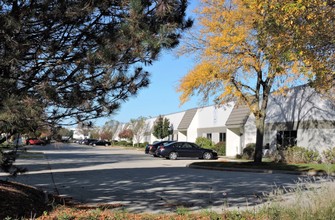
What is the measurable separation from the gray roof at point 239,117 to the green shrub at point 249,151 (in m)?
3.12

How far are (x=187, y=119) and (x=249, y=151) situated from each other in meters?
19.0

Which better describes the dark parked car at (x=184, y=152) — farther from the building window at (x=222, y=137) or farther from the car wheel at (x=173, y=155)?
the building window at (x=222, y=137)

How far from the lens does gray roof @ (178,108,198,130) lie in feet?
160

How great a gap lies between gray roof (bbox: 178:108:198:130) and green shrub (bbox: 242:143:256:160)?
54.8 feet

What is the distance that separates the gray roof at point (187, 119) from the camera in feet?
160

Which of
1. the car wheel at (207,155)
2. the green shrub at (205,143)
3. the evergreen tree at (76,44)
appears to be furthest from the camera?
the green shrub at (205,143)

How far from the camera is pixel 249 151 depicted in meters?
31.6

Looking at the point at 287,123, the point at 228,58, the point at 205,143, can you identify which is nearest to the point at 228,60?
the point at 228,58

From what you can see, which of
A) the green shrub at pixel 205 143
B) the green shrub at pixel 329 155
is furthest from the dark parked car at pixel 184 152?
the green shrub at pixel 329 155

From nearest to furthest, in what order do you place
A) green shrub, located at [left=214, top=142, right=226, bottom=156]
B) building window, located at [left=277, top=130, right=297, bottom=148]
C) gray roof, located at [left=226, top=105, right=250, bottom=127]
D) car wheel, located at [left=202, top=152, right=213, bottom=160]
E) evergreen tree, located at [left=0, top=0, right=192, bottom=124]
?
evergreen tree, located at [left=0, top=0, right=192, bottom=124] → building window, located at [left=277, top=130, right=297, bottom=148] → car wheel, located at [left=202, top=152, right=213, bottom=160] → gray roof, located at [left=226, top=105, right=250, bottom=127] → green shrub, located at [left=214, top=142, right=226, bottom=156]

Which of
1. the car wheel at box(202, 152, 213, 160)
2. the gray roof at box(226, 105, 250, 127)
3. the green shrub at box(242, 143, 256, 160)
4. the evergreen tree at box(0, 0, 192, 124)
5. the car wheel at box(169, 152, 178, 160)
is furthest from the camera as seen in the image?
the gray roof at box(226, 105, 250, 127)

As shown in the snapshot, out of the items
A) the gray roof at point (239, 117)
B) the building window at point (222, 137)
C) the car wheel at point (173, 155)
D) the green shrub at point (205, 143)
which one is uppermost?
the gray roof at point (239, 117)

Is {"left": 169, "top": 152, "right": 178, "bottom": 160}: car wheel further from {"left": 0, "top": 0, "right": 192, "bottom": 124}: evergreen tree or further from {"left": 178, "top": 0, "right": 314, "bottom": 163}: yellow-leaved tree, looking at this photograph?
{"left": 0, "top": 0, "right": 192, "bottom": 124}: evergreen tree

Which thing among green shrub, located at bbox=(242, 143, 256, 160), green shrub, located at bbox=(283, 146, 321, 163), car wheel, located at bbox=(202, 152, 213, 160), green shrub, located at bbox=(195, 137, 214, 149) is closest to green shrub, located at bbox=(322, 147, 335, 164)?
green shrub, located at bbox=(283, 146, 321, 163)
